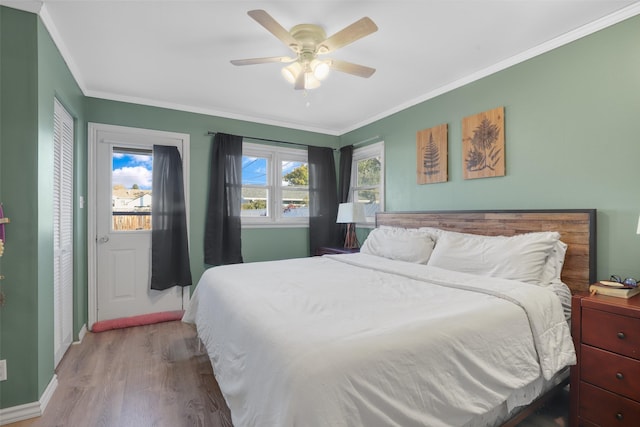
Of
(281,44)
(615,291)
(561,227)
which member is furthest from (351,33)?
(615,291)

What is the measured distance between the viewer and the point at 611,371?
1.56m

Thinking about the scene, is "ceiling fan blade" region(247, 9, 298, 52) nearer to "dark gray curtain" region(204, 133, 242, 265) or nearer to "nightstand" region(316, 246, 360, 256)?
"dark gray curtain" region(204, 133, 242, 265)

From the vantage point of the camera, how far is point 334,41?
6.29 feet

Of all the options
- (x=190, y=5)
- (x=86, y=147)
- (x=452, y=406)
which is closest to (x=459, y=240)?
(x=452, y=406)

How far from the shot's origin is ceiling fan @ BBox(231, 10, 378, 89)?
5.94ft

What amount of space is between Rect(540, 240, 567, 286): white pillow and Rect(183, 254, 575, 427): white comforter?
0.91 ft

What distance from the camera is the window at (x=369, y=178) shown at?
159 inches

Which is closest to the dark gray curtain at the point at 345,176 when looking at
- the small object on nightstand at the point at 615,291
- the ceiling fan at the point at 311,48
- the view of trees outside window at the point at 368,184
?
the view of trees outside window at the point at 368,184

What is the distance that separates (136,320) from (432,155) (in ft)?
12.0

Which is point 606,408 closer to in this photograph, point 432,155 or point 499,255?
point 499,255

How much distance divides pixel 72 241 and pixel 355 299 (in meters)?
2.76

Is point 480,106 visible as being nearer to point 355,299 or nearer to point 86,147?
point 355,299

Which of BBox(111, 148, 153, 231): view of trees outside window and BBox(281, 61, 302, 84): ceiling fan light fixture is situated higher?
BBox(281, 61, 302, 84): ceiling fan light fixture

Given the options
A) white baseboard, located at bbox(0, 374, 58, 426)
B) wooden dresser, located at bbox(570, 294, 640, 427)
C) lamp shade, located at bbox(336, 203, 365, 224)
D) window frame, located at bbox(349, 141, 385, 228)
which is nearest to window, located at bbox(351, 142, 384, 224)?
window frame, located at bbox(349, 141, 385, 228)
